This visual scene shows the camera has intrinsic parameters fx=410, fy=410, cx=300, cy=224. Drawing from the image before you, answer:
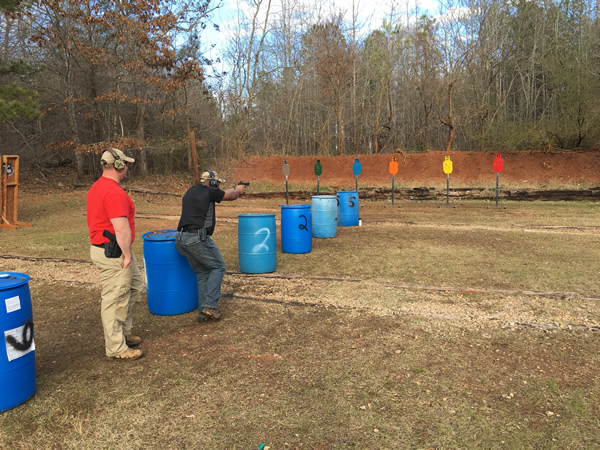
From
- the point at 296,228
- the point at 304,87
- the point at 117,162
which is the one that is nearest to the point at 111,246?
the point at 117,162

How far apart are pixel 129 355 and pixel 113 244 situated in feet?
3.40

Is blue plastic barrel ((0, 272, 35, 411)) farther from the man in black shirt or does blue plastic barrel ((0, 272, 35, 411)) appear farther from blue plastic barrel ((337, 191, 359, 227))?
blue plastic barrel ((337, 191, 359, 227))

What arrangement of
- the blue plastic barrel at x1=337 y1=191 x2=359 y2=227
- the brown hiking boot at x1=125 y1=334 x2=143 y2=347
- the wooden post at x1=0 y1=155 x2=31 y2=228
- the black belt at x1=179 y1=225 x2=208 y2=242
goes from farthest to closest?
the wooden post at x1=0 y1=155 x2=31 y2=228 < the blue plastic barrel at x1=337 y1=191 x2=359 y2=227 < the black belt at x1=179 y1=225 x2=208 y2=242 < the brown hiking boot at x1=125 y1=334 x2=143 y2=347

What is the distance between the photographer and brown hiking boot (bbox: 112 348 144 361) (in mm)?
3697

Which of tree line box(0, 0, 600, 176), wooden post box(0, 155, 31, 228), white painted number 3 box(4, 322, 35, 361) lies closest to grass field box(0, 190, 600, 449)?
white painted number 3 box(4, 322, 35, 361)

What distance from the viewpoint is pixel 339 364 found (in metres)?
3.57

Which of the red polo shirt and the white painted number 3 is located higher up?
the red polo shirt

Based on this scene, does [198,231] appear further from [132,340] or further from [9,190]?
[9,190]

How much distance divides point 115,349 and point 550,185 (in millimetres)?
23113

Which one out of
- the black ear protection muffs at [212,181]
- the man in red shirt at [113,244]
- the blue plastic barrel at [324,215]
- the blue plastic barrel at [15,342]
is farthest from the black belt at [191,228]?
the blue plastic barrel at [324,215]

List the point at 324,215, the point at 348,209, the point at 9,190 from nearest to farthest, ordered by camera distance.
→ the point at 324,215, the point at 348,209, the point at 9,190

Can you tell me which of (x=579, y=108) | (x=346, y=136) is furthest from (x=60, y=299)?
(x=346, y=136)

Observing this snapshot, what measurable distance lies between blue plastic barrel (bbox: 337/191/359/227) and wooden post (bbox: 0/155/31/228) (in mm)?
9875

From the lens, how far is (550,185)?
2127 centimetres
